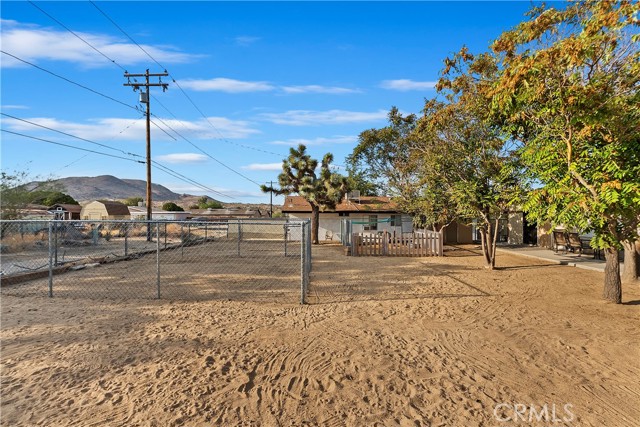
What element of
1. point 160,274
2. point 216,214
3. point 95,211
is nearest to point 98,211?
point 95,211

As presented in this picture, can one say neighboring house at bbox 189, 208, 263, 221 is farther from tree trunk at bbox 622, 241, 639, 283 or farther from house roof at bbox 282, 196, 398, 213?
tree trunk at bbox 622, 241, 639, 283

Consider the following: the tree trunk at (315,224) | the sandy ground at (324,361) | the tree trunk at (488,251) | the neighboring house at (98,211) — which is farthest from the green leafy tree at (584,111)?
the neighboring house at (98,211)

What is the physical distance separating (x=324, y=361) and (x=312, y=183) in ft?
73.6

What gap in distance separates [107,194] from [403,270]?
203867 mm

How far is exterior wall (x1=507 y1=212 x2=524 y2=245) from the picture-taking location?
2456cm

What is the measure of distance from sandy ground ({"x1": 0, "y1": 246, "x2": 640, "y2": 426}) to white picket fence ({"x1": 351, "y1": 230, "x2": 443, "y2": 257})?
9599mm

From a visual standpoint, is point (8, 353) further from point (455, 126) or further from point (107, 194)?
point (107, 194)

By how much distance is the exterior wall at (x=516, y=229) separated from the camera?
24.6 m

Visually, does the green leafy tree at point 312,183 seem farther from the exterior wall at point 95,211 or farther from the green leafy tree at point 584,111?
the exterior wall at point 95,211

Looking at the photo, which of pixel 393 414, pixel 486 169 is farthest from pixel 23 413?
pixel 486 169

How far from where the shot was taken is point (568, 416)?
3.98 metres

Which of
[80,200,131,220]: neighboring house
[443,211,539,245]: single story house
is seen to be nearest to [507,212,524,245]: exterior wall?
[443,211,539,245]: single story house

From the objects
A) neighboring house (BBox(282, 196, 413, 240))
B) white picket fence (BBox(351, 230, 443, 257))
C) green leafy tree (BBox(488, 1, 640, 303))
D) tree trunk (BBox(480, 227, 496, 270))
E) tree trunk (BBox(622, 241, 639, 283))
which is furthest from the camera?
neighboring house (BBox(282, 196, 413, 240))

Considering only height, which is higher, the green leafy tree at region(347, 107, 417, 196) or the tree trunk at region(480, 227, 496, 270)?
the green leafy tree at region(347, 107, 417, 196)
